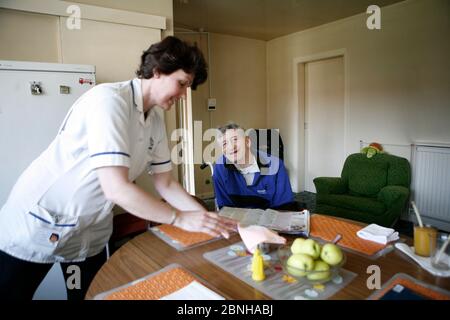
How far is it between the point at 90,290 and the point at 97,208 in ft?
1.16

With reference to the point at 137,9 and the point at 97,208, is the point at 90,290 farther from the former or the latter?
the point at 137,9

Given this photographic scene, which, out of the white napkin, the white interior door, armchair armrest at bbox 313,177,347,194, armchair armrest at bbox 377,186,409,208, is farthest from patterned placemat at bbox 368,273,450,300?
the white interior door

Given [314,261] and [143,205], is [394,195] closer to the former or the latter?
[314,261]

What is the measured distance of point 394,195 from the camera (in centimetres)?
297

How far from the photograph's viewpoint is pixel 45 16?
7.86 ft

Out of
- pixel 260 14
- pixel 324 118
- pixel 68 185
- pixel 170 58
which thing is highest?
pixel 260 14

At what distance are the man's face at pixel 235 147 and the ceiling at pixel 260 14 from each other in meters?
2.20

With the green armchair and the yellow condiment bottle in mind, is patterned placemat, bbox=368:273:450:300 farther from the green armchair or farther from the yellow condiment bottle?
the green armchair

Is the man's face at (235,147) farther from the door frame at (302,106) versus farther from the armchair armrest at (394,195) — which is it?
the door frame at (302,106)

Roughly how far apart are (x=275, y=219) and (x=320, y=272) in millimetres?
579

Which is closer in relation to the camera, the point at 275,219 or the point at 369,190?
the point at 275,219

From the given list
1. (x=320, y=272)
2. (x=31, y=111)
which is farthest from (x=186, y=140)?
(x=320, y=272)
